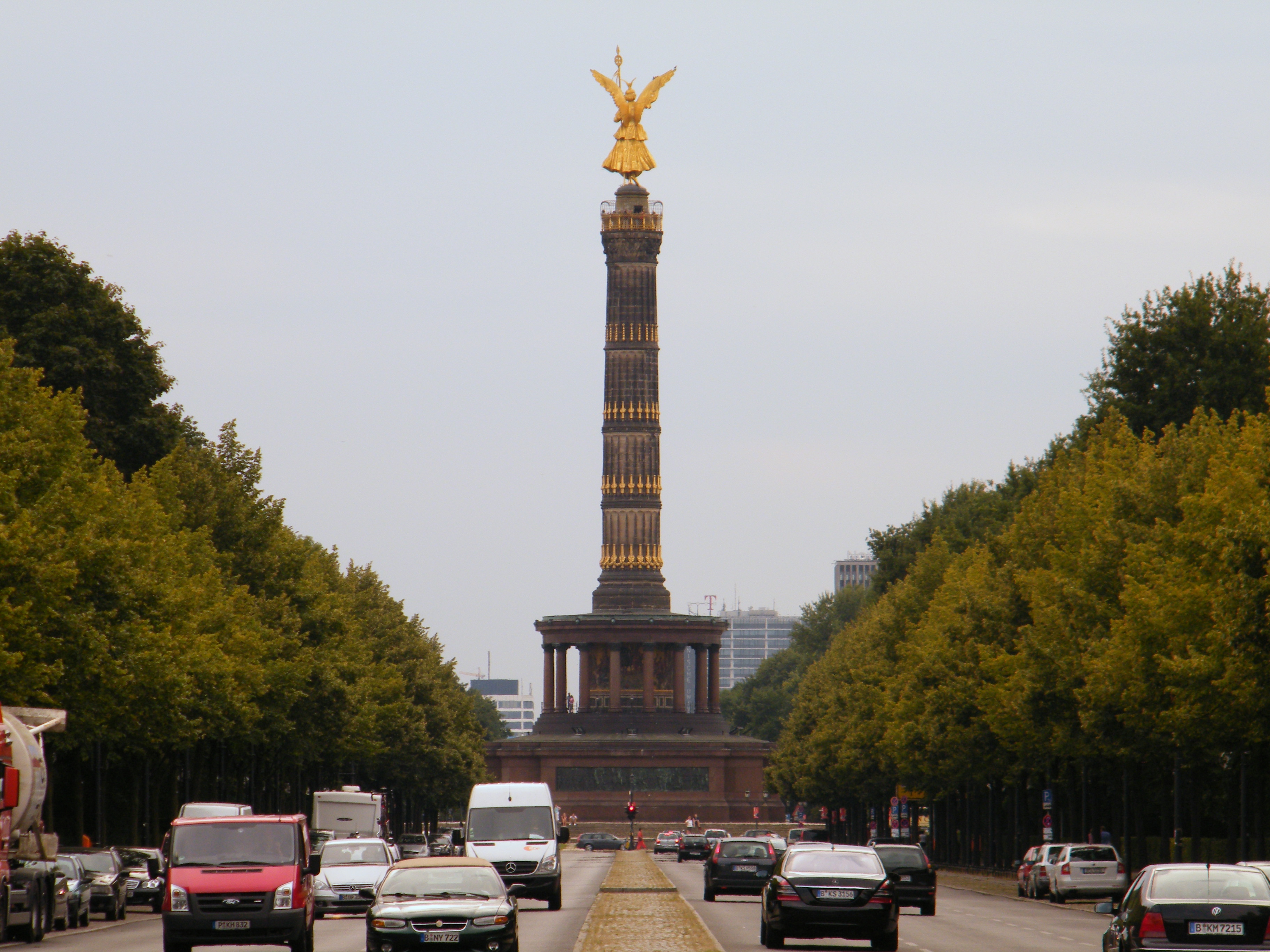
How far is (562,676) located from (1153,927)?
126456 mm

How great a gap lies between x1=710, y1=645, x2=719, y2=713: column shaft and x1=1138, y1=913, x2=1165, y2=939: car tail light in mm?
126271

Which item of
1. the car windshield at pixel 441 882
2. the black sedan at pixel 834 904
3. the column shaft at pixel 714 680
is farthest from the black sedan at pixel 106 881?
the column shaft at pixel 714 680

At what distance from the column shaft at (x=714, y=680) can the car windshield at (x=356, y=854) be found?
102809mm

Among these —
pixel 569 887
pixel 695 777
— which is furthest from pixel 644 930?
pixel 695 777

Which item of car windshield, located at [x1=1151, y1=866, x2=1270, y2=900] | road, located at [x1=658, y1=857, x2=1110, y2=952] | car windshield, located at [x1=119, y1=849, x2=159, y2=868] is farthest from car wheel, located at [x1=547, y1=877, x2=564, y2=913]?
car windshield, located at [x1=1151, y1=866, x2=1270, y2=900]

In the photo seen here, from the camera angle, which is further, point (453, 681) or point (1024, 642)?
point (453, 681)

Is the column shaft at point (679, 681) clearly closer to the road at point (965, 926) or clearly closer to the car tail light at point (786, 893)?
the road at point (965, 926)

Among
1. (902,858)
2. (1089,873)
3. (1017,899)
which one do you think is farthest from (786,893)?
(1017,899)

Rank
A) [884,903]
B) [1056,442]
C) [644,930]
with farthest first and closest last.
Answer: [1056,442] < [644,930] < [884,903]

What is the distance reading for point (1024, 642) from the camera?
203ft

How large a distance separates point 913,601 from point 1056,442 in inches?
365

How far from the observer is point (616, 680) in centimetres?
14725

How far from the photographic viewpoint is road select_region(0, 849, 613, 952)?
111ft

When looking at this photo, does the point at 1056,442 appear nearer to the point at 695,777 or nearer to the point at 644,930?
the point at 695,777
